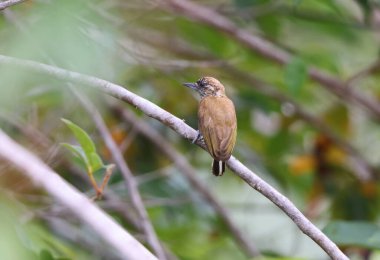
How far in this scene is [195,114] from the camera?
501 centimetres

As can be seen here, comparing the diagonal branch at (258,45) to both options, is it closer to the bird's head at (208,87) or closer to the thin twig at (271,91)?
the thin twig at (271,91)

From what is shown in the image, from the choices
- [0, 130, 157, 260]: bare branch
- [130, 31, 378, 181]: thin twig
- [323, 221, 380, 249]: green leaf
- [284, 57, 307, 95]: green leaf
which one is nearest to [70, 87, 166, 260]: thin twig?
[323, 221, 380, 249]: green leaf

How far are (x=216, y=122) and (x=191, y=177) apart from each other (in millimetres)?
1283

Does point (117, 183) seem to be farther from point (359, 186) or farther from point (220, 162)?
point (220, 162)

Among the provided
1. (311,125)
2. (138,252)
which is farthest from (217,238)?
(138,252)

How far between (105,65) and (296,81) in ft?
2.76

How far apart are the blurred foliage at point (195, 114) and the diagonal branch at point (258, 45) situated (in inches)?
3.1

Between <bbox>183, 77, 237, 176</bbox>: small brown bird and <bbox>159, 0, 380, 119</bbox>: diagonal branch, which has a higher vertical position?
<bbox>159, 0, 380, 119</bbox>: diagonal branch

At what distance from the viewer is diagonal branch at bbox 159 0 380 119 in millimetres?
4469

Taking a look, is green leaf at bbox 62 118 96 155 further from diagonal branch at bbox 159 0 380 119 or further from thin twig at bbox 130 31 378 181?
thin twig at bbox 130 31 378 181

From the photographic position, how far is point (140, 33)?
15.3 feet

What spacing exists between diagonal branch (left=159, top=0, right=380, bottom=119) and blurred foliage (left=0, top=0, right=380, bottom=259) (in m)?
0.08

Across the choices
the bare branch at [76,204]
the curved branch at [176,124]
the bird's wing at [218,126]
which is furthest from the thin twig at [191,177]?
the bare branch at [76,204]

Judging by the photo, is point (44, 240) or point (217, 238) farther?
point (217, 238)
